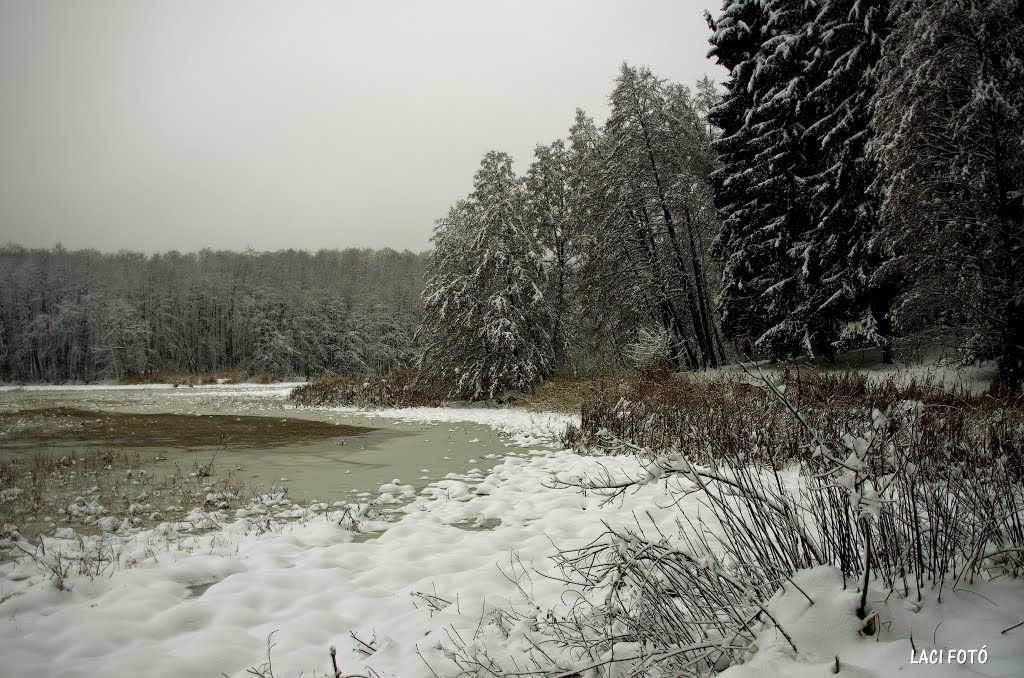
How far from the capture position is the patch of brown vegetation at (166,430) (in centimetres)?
1183

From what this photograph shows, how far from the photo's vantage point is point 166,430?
14.1m

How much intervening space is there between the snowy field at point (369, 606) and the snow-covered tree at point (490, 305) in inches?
592

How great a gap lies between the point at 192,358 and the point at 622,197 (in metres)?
59.3

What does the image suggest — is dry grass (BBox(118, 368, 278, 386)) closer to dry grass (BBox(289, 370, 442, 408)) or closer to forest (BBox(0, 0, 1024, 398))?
dry grass (BBox(289, 370, 442, 408))

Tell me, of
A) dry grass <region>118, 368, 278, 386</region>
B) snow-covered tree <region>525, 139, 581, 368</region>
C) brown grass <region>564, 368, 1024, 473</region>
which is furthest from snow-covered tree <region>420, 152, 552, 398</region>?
dry grass <region>118, 368, 278, 386</region>

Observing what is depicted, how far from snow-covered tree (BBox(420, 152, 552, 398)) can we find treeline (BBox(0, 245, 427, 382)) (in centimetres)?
3566

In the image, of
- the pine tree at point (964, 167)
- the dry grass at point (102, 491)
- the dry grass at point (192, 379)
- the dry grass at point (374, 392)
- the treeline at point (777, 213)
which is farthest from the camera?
the dry grass at point (192, 379)

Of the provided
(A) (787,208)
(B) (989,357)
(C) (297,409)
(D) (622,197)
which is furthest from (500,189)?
(B) (989,357)

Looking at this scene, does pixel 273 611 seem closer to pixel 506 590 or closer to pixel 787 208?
pixel 506 590

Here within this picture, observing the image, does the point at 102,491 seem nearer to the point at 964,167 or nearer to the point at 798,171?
the point at 964,167

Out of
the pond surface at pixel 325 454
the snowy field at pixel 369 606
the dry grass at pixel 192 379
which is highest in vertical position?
the dry grass at pixel 192 379

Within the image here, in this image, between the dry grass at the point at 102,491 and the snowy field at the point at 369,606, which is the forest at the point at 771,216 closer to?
the snowy field at the point at 369,606

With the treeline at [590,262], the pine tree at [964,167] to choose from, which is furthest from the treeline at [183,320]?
the pine tree at [964,167]

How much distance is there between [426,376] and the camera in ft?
72.6
